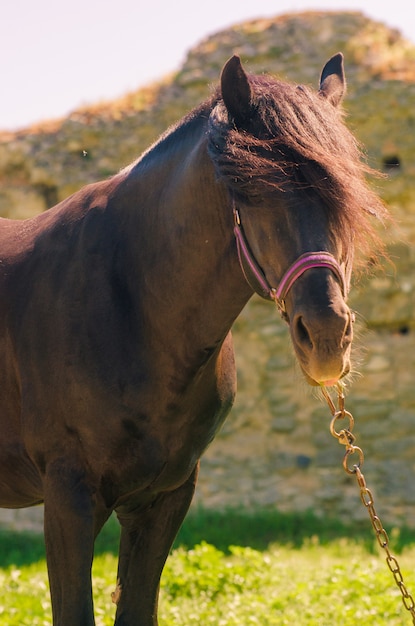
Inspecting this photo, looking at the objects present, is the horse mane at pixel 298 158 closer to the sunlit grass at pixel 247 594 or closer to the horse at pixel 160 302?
the horse at pixel 160 302

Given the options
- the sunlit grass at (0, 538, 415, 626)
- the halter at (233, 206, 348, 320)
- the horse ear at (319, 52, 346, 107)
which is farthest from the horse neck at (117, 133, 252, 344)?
the sunlit grass at (0, 538, 415, 626)

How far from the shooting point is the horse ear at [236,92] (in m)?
2.80

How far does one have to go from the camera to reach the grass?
4777mm

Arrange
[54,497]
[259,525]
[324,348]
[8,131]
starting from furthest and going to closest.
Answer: [8,131], [259,525], [54,497], [324,348]

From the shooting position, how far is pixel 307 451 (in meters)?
9.18

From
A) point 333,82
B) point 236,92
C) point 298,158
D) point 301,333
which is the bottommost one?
point 301,333

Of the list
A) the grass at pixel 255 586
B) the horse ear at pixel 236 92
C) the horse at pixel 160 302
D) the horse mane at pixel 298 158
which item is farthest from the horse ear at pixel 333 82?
the grass at pixel 255 586

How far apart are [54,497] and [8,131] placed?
7946 mm

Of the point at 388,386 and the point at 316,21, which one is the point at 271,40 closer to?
the point at 316,21

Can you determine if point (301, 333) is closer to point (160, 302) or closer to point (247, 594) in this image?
point (160, 302)

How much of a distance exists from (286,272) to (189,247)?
529 mm

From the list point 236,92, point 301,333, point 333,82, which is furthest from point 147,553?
point 333,82

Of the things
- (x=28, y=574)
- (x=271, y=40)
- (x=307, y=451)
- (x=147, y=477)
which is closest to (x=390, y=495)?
(x=307, y=451)

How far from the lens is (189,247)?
123 inches
